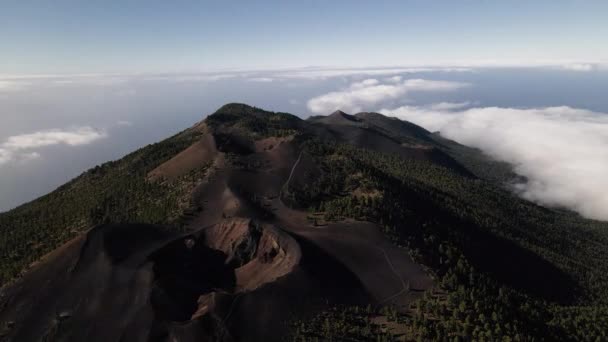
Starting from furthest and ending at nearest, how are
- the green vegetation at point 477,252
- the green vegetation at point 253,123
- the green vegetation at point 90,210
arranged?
the green vegetation at point 253,123 → the green vegetation at point 90,210 → the green vegetation at point 477,252

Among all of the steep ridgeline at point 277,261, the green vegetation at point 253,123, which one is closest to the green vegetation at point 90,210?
the steep ridgeline at point 277,261

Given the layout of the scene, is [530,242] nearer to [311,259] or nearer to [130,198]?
[311,259]

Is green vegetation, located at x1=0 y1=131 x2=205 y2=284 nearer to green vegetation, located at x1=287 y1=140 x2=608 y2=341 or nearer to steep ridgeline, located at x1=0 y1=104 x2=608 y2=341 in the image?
steep ridgeline, located at x1=0 y1=104 x2=608 y2=341

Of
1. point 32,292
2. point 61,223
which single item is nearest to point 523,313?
point 32,292

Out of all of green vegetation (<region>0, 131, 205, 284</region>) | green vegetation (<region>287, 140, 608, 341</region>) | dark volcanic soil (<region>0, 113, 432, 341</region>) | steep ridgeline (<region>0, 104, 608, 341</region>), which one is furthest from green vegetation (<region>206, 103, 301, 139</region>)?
dark volcanic soil (<region>0, 113, 432, 341</region>)

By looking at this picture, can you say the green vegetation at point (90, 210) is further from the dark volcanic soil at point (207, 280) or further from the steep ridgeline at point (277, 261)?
the dark volcanic soil at point (207, 280)

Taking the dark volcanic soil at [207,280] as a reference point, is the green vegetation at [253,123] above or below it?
above
